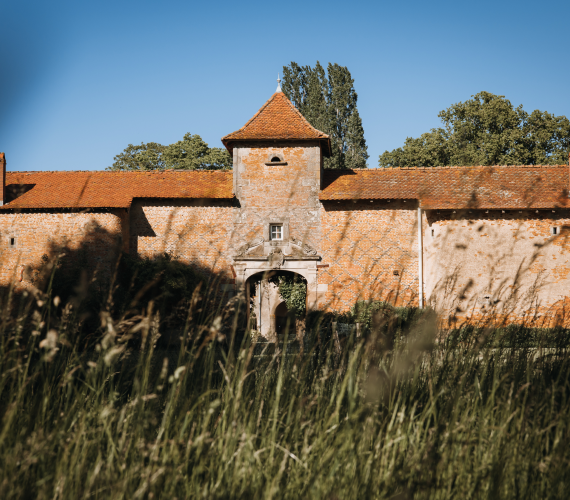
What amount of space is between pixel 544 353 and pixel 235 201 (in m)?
15.8

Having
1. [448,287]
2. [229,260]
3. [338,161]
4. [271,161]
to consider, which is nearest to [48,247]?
[229,260]

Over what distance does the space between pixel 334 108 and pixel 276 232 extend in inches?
695

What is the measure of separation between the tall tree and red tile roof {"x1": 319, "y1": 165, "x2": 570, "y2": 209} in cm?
1303

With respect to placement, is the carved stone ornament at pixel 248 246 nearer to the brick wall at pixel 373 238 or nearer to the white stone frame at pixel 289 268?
the white stone frame at pixel 289 268

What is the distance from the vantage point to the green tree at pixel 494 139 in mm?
29719

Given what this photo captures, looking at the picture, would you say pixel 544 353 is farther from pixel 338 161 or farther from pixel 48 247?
pixel 338 161

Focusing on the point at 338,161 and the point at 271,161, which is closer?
the point at 271,161

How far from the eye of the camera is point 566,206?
55.5ft

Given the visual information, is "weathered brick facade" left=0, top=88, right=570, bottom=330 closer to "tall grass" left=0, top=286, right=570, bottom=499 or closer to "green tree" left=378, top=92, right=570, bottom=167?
"green tree" left=378, top=92, right=570, bottom=167

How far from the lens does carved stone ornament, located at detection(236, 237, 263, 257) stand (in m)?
18.4

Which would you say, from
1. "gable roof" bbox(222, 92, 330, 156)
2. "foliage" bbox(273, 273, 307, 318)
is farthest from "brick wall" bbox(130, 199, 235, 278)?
"gable roof" bbox(222, 92, 330, 156)

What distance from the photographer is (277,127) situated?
1928 centimetres

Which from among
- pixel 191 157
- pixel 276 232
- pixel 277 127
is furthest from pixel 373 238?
pixel 191 157

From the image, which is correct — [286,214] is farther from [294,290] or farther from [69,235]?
[69,235]
